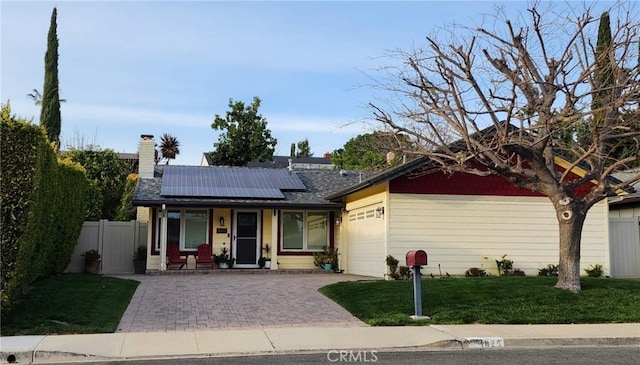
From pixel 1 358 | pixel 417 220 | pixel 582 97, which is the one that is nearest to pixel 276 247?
pixel 417 220

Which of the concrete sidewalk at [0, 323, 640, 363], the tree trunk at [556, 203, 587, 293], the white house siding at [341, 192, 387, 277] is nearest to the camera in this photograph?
the concrete sidewalk at [0, 323, 640, 363]

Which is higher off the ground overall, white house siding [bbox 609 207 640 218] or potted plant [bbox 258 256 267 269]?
white house siding [bbox 609 207 640 218]

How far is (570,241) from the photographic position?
1348 centimetres

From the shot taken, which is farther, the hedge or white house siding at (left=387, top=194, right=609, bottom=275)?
white house siding at (left=387, top=194, right=609, bottom=275)

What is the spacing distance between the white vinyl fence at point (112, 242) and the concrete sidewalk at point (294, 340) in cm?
1231

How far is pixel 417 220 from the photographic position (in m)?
18.1

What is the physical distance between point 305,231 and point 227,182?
12.1ft

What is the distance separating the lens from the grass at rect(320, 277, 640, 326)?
11438mm

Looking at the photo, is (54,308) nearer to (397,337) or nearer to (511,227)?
(397,337)

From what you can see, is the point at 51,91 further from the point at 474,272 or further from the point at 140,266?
the point at 474,272

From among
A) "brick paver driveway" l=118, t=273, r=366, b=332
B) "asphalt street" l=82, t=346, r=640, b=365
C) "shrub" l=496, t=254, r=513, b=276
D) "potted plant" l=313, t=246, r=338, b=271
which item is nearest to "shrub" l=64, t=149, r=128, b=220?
"potted plant" l=313, t=246, r=338, b=271

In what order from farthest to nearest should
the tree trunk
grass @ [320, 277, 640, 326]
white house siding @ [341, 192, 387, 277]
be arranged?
white house siding @ [341, 192, 387, 277]
the tree trunk
grass @ [320, 277, 640, 326]

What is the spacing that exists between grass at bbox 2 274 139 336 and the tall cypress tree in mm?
22728

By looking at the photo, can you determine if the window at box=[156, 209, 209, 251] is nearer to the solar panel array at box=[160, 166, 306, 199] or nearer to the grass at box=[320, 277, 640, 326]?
the solar panel array at box=[160, 166, 306, 199]
